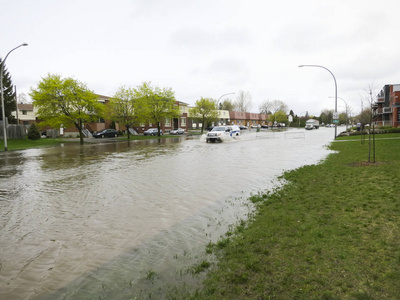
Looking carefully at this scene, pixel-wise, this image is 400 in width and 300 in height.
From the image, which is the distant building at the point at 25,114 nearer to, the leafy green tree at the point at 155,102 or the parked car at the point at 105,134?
the parked car at the point at 105,134

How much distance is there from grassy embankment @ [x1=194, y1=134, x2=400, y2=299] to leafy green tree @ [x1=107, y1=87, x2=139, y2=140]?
36798 mm

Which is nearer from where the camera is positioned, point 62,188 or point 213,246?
point 213,246

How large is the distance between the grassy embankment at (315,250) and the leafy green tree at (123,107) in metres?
36.8

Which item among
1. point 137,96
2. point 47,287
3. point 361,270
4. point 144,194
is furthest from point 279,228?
point 137,96

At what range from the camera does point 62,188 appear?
29.7ft

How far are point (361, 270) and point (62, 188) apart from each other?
8918 mm

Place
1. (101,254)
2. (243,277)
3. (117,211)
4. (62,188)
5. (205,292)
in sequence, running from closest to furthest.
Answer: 1. (205,292)
2. (243,277)
3. (101,254)
4. (117,211)
5. (62,188)

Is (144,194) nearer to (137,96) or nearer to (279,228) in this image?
(279,228)

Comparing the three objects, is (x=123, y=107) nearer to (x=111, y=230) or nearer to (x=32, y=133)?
(x=32, y=133)

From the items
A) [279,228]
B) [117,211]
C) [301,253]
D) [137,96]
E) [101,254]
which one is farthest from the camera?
[137,96]

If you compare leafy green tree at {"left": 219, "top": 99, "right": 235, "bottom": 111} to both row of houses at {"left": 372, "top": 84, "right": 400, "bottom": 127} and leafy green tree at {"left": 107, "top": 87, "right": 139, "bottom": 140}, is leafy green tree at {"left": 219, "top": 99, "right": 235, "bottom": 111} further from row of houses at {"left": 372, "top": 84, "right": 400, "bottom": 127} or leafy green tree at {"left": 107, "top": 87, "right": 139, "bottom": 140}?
leafy green tree at {"left": 107, "top": 87, "right": 139, "bottom": 140}

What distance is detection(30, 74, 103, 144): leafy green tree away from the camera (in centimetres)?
3034

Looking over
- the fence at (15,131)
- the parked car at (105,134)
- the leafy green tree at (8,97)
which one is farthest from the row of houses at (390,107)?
the leafy green tree at (8,97)

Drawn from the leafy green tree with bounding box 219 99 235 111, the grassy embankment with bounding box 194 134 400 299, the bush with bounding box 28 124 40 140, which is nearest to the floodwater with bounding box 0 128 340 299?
the grassy embankment with bounding box 194 134 400 299
